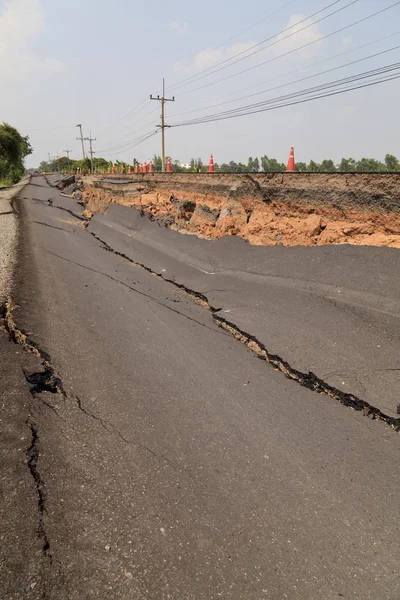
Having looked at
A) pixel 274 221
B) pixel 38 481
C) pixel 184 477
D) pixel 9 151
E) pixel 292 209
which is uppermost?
pixel 9 151

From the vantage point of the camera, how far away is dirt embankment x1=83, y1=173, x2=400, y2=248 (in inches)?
250

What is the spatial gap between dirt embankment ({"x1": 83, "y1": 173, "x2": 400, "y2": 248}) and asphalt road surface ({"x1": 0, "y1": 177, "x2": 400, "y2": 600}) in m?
2.29

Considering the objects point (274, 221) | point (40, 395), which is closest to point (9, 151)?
point (274, 221)

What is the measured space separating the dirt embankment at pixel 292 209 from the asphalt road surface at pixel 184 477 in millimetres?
2289

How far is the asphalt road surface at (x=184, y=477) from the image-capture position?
2.09 metres

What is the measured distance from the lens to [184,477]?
2785 mm

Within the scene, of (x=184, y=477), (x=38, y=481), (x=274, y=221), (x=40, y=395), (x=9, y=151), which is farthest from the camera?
(x=9, y=151)

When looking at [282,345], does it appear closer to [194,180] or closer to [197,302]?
[197,302]

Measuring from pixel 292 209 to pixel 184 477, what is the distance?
6.86m

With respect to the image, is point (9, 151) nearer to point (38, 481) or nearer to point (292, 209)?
point (292, 209)

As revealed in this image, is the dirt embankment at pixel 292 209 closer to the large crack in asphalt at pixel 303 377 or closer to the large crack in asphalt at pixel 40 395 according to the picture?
the large crack in asphalt at pixel 303 377

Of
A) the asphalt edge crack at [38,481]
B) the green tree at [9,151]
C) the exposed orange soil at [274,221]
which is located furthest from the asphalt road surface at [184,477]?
the green tree at [9,151]

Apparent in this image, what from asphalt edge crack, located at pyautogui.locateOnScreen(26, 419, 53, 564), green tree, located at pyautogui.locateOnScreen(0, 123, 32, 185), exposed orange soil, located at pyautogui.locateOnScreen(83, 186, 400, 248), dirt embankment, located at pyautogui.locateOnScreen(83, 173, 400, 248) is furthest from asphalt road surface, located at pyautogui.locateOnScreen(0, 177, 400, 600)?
green tree, located at pyautogui.locateOnScreen(0, 123, 32, 185)

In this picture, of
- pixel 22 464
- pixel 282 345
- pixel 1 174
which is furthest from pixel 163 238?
pixel 1 174
